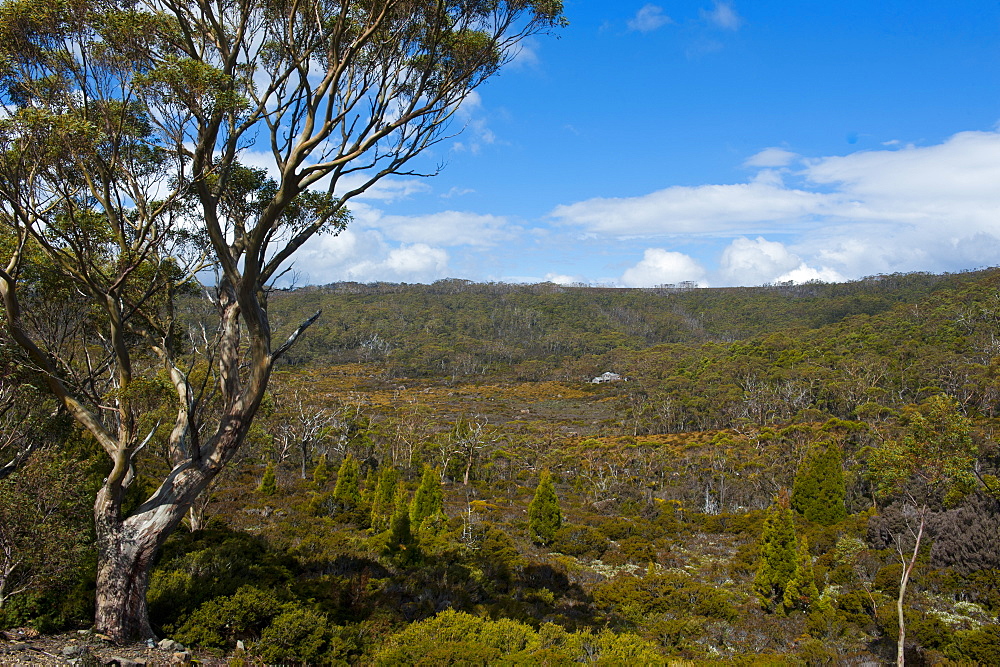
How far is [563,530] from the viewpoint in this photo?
19375 millimetres

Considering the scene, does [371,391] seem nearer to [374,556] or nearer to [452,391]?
[452,391]

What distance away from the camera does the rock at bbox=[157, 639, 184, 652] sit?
5801mm

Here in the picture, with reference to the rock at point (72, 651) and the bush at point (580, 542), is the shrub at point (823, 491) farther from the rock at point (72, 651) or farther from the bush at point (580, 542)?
the rock at point (72, 651)

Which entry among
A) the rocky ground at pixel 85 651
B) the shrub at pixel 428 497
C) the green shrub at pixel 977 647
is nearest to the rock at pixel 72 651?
the rocky ground at pixel 85 651

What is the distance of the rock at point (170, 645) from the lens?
19.0 ft

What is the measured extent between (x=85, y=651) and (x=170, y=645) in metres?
0.93

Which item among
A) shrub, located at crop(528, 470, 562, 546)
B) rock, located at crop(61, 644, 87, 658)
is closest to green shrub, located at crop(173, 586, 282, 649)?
rock, located at crop(61, 644, 87, 658)

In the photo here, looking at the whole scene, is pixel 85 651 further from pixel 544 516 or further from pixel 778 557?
pixel 544 516

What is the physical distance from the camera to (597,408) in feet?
235

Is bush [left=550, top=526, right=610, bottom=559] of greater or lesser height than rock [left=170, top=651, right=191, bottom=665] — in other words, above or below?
below

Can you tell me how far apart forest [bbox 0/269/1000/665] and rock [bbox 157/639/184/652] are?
0.30m

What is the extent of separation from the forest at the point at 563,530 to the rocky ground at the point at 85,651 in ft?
0.76

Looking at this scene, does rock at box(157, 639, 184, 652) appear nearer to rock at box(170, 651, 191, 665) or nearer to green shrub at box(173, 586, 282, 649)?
rock at box(170, 651, 191, 665)

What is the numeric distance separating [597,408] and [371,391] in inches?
1344
